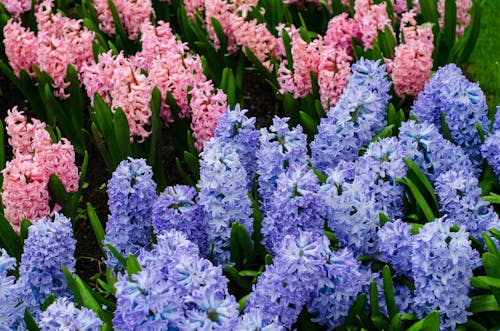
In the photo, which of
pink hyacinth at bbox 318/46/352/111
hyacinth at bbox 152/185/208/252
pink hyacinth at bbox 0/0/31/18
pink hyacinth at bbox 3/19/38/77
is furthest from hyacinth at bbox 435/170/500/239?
pink hyacinth at bbox 0/0/31/18

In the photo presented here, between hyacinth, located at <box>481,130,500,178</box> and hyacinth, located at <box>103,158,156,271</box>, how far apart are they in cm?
150

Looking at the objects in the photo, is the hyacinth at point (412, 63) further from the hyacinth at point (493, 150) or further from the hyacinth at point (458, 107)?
the hyacinth at point (493, 150)

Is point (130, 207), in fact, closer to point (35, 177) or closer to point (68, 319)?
point (35, 177)

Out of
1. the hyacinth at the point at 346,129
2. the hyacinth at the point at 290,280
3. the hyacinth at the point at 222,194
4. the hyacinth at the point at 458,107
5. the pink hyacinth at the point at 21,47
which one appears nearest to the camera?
the hyacinth at the point at 290,280

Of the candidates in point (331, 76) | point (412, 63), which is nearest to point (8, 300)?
point (331, 76)

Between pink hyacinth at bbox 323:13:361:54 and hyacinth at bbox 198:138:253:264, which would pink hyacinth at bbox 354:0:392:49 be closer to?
pink hyacinth at bbox 323:13:361:54

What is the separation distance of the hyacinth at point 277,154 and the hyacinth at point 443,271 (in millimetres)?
673

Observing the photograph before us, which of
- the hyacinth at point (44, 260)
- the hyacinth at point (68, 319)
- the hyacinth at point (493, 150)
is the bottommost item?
the hyacinth at point (44, 260)

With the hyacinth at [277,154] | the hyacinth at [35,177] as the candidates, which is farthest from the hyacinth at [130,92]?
the hyacinth at [277,154]

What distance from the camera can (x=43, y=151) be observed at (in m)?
3.49

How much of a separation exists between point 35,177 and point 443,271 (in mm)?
1861

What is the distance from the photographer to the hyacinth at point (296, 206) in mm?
2768

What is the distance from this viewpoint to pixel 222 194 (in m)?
2.96

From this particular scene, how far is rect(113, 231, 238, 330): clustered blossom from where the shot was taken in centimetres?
228
